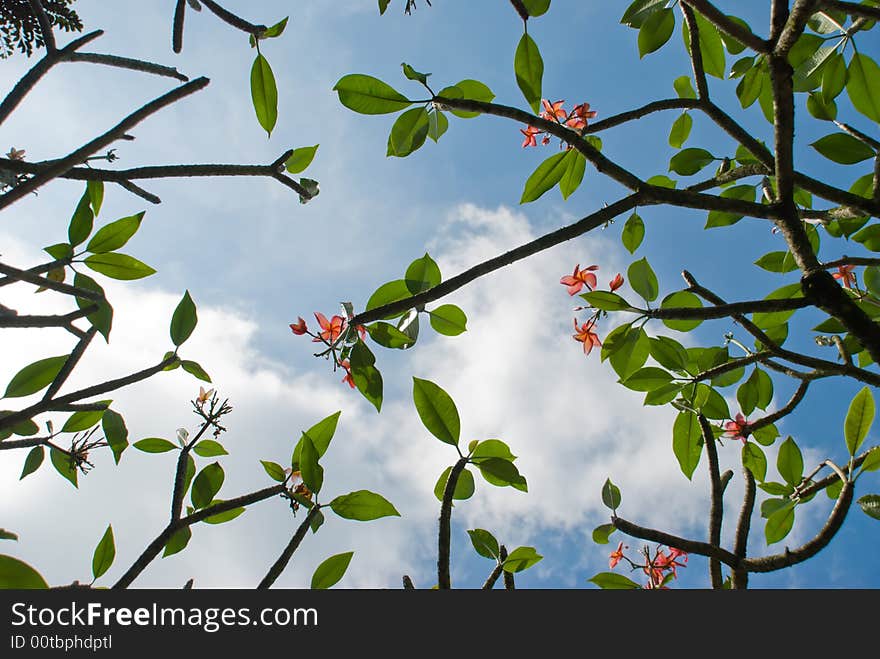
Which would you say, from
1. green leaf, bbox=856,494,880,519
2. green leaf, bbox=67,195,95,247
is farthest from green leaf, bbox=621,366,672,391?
green leaf, bbox=67,195,95,247

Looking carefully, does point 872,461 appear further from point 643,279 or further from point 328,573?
point 328,573

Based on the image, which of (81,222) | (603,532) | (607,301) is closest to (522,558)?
(603,532)

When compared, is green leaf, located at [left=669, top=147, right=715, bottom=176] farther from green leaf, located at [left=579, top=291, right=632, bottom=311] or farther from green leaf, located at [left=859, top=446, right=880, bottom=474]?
green leaf, located at [left=859, top=446, right=880, bottom=474]

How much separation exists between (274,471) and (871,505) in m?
1.15

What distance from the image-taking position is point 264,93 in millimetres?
1193

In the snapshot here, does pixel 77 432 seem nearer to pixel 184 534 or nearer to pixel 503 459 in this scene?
pixel 184 534

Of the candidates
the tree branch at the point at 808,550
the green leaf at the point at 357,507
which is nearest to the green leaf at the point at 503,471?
the green leaf at the point at 357,507

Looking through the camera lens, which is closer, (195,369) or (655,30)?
(195,369)

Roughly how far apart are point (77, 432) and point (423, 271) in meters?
0.76

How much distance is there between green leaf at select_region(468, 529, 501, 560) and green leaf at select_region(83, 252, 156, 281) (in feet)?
2.65

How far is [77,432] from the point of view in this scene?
3.86ft

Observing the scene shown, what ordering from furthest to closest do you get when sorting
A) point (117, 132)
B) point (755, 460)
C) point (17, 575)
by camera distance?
1. point (755, 460)
2. point (117, 132)
3. point (17, 575)

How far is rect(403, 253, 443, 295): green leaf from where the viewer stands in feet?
3.77

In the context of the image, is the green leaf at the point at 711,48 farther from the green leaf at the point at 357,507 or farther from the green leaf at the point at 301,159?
the green leaf at the point at 357,507
